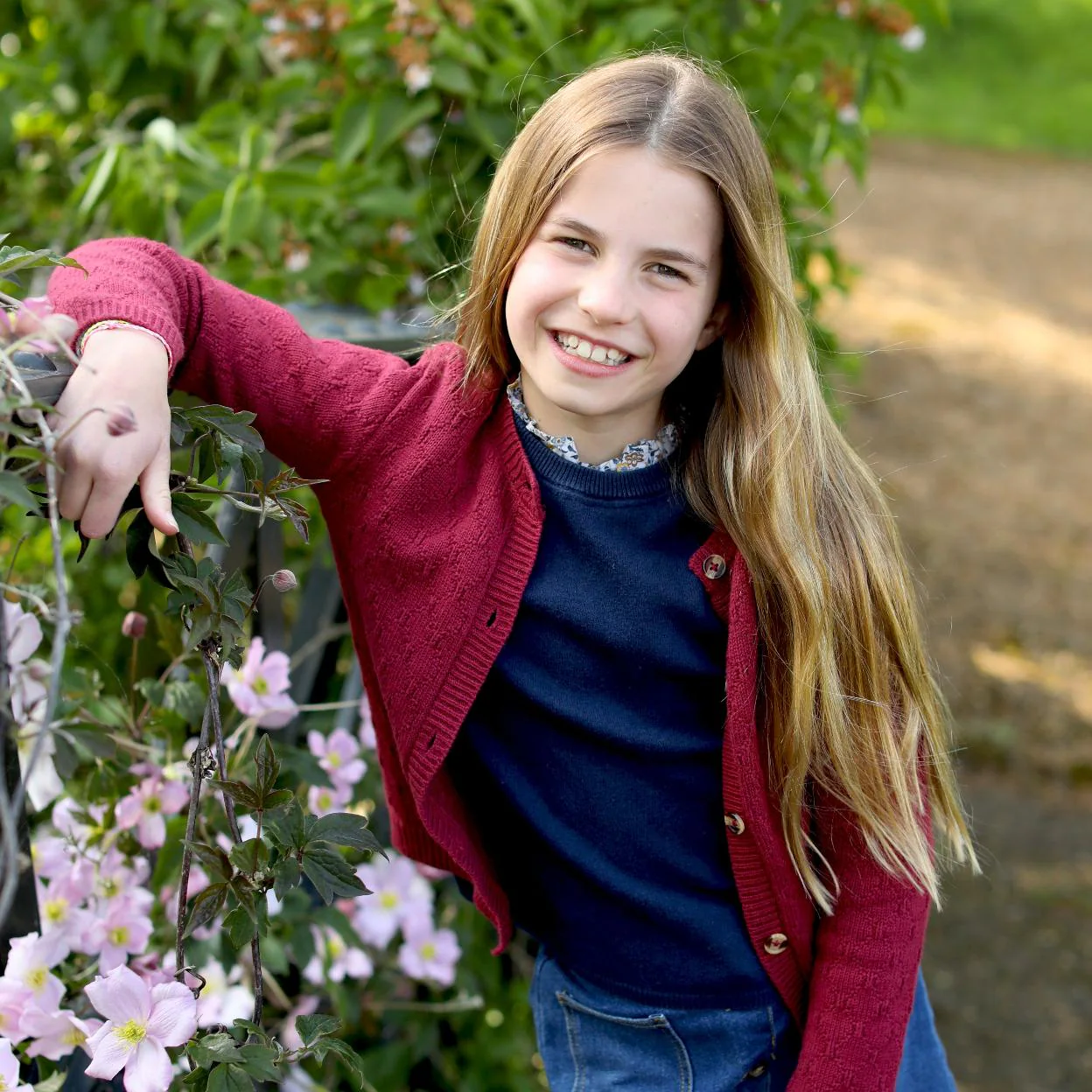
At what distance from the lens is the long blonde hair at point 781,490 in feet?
4.30

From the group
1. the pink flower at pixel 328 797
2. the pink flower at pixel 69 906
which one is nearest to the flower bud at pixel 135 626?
the pink flower at pixel 69 906

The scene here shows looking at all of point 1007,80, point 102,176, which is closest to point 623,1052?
point 102,176

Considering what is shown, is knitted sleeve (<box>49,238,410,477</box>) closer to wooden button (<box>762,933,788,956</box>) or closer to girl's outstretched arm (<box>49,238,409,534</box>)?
girl's outstretched arm (<box>49,238,409,534</box>)

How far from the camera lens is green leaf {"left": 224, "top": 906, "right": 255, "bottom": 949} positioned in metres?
0.99

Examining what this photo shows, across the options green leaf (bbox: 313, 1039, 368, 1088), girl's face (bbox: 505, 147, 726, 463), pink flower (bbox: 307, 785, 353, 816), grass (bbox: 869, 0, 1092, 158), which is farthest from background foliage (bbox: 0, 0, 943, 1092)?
grass (bbox: 869, 0, 1092, 158)

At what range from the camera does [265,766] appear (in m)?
1.03

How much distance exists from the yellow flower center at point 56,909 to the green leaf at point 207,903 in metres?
0.34

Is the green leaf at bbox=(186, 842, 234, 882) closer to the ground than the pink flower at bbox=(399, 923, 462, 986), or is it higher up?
higher up

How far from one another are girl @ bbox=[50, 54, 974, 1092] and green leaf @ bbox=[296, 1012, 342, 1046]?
0.31 meters

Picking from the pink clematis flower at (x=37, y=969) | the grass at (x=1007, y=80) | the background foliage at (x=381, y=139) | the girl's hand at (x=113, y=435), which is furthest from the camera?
the grass at (x=1007, y=80)

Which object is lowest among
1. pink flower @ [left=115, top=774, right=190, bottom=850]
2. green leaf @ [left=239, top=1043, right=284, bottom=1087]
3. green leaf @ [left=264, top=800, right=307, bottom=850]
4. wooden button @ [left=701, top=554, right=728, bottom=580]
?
pink flower @ [left=115, top=774, right=190, bottom=850]

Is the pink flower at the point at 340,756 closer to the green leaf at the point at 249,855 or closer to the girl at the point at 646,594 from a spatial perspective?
the girl at the point at 646,594

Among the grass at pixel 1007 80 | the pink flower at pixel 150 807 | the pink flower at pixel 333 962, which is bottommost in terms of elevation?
the grass at pixel 1007 80

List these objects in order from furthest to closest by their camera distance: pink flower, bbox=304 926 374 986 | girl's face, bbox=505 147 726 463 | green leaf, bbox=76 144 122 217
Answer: green leaf, bbox=76 144 122 217, pink flower, bbox=304 926 374 986, girl's face, bbox=505 147 726 463
